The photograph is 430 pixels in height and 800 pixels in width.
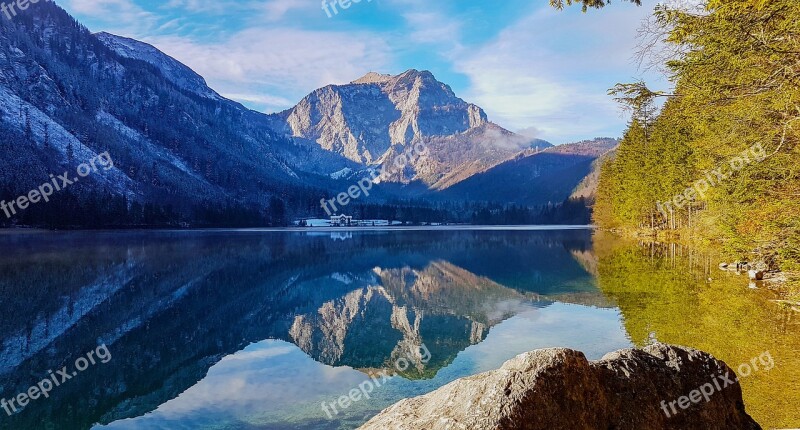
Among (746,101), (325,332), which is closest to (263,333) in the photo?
(325,332)

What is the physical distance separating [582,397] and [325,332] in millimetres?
17825

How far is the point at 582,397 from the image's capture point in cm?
440

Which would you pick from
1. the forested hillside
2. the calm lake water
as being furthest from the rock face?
the forested hillside

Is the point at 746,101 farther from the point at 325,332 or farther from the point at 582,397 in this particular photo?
the point at 325,332

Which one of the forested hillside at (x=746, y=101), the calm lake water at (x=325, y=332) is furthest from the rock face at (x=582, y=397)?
the forested hillside at (x=746, y=101)

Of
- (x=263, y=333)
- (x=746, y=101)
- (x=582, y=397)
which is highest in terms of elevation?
(x=746, y=101)

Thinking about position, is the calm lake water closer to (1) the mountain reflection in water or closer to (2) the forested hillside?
(1) the mountain reflection in water

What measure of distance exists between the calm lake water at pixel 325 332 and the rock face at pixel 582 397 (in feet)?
13.0

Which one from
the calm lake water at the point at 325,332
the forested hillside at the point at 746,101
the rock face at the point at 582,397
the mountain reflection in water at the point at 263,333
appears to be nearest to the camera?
the rock face at the point at 582,397

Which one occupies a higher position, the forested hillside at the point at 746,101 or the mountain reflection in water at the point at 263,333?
the forested hillside at the point at 746,101

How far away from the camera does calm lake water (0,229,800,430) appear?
40.4 feet

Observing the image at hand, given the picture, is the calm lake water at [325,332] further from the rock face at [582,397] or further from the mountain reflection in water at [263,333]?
the rock face at [582,397]

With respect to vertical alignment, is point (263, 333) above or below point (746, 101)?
below

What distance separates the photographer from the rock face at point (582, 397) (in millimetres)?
4035
